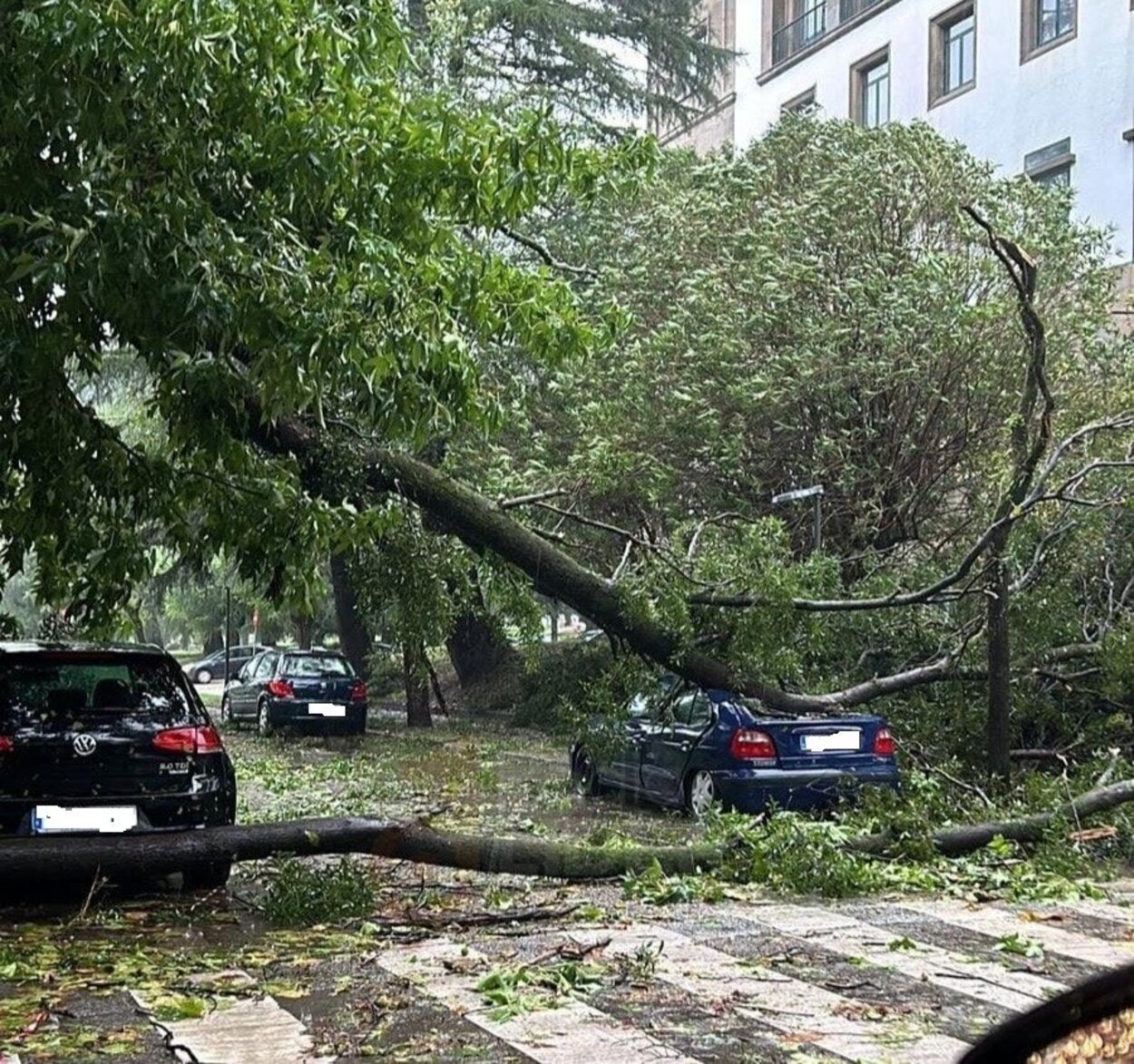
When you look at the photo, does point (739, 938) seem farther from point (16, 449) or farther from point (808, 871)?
point (16, 449)

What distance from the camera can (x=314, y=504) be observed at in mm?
9688

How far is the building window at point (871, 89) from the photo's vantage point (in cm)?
2969

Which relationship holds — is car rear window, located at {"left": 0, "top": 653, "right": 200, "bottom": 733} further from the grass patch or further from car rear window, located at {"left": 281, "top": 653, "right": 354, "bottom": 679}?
car rear window, located at {"left": 281, "top": 653, "right": 354, "bottom": 679}

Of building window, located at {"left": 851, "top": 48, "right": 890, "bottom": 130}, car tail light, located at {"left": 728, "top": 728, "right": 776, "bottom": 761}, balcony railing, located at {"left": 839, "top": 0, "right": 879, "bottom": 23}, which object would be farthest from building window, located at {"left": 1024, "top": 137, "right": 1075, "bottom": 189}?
car tail light, located at {"left": 728, "top": 728, "right": 776, "bottom": 761}

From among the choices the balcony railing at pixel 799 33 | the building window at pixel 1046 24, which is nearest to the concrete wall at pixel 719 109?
the balcony railing at pixel 799 33

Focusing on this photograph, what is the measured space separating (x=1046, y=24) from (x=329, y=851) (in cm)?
1787

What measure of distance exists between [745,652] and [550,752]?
10.6 meters

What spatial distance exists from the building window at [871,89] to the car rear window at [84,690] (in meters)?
22.4

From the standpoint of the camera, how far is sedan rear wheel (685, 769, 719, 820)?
13711 millimetres

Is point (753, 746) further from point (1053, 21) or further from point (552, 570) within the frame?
point (1053, 21)

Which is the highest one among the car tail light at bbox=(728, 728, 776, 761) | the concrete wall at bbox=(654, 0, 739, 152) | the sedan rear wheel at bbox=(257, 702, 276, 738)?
the concrete wall at bbox=(654, 0, 739, 152)

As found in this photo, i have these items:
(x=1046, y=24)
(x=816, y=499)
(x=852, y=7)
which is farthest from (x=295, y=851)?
(x=852, y=7)

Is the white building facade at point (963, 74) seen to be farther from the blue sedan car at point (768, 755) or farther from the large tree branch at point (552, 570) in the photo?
the large tree branch at point (552, 570)

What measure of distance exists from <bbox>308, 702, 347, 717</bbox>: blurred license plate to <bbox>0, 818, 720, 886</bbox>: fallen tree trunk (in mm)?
18093
